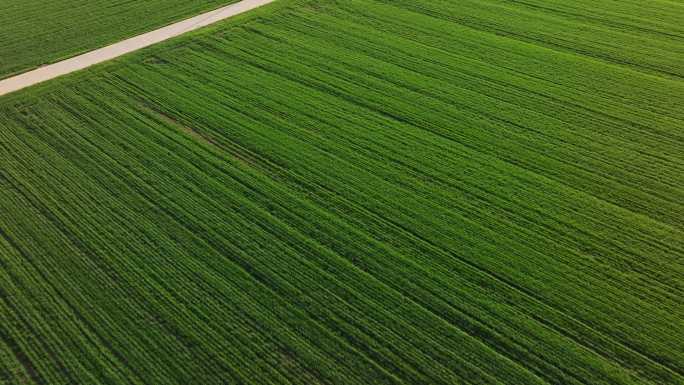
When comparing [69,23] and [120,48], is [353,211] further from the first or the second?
[69,23]

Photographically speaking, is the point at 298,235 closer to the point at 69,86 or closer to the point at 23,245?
the point at 23,245

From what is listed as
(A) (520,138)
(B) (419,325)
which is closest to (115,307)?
(B) (419,325)

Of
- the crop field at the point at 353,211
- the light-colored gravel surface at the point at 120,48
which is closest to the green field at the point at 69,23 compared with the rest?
the light-colored gravel surface at the point at 120,48

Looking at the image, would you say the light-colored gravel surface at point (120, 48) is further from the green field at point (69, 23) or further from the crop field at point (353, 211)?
the crop field at point (353, 211)

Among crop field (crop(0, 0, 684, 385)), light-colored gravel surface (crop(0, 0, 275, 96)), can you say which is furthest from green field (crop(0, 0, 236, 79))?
crop field (crop(0, 0, 684, 385))

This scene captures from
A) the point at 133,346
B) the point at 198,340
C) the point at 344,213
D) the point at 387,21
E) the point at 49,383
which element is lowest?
the point at 49,383

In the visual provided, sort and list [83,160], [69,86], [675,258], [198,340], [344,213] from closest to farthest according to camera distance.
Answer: [198,340]
[675,258]
[344,213]
[83,160]
[69,86]
